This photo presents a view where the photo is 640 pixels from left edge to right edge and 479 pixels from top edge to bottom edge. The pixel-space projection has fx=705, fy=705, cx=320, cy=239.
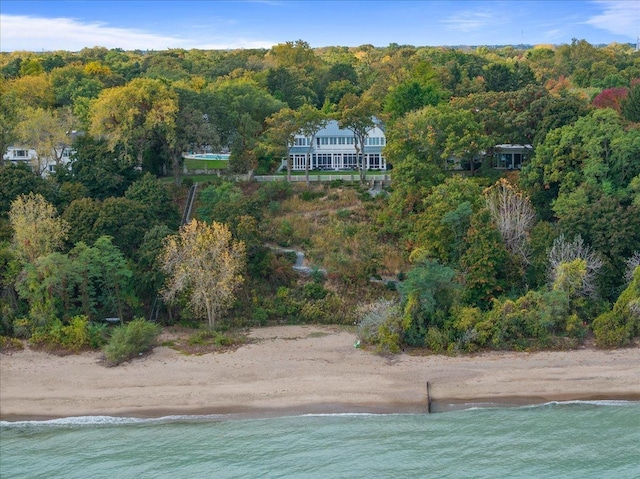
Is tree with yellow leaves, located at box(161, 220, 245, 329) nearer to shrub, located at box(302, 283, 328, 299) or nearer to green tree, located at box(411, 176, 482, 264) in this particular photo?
shrub, located at box(302, 283, 328, 299)

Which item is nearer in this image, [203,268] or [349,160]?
[203,268]

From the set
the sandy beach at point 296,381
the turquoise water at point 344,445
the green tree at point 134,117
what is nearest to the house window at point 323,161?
the green tree at point 134,117

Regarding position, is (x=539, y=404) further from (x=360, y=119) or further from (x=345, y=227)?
(x=360, y=119)

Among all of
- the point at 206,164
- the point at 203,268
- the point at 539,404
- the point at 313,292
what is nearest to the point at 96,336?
the point at 203,268

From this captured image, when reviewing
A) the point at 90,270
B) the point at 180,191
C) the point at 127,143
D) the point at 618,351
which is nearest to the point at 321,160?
the point at 180,191

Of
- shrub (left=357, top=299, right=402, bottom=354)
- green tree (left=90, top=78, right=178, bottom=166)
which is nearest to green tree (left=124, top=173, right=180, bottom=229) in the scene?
green tree (left=90, top=78, right=178, bottom=166)

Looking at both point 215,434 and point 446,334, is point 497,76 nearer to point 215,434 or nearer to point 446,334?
point 446,334
